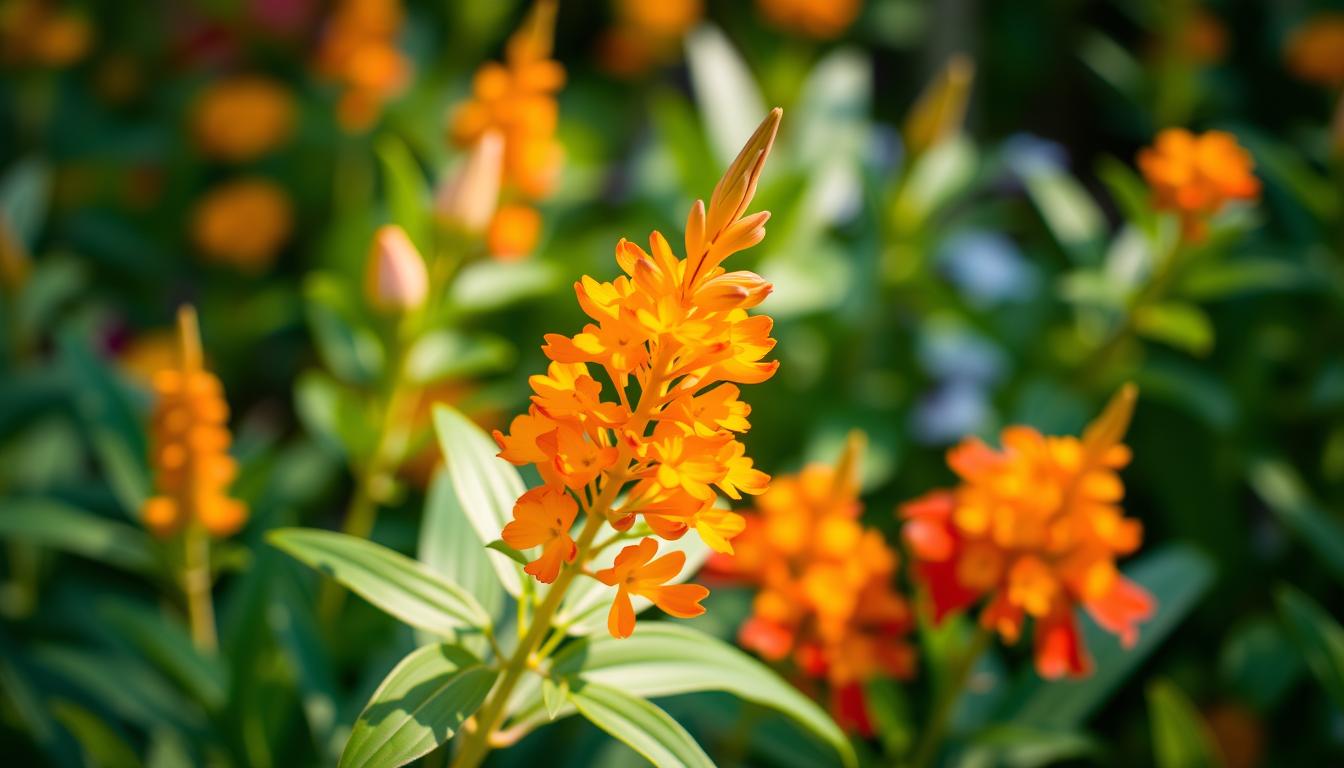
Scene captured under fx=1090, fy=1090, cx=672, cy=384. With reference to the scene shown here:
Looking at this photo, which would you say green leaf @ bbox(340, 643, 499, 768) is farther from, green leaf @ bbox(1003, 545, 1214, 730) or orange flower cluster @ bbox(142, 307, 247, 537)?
green leaf @ bbox(1003, 545, 1214, 730)

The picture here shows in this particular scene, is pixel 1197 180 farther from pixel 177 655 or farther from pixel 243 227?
pixel 243 227

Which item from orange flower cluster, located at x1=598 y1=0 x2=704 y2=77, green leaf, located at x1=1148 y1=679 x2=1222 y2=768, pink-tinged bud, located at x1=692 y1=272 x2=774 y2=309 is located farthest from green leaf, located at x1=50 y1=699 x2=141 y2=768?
orange flower cluster, located at x1=598 y1=0 x2=704 y2=77

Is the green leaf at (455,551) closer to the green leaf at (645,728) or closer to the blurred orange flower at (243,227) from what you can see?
the green leaf at (645,728)

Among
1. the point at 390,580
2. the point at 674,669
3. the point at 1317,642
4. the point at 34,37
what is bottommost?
the point at 1317,642

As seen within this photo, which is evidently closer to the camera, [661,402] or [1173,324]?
[661,402]

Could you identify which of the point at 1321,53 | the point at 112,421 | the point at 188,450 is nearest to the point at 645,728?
the point at 188,450
